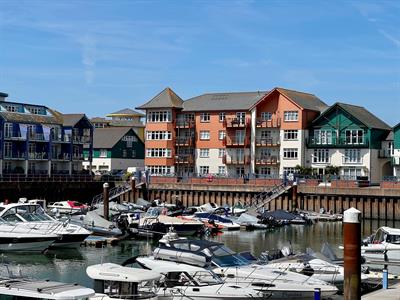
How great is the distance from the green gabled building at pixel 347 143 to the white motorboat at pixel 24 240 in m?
52.9

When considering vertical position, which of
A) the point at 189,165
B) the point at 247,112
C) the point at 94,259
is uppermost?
the point at 247,112

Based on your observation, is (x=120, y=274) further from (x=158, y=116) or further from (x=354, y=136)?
(x=158, y=116)

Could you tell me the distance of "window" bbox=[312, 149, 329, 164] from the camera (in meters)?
89.1

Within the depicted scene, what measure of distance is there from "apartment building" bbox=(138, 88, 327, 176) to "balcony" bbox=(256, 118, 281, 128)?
0.13m

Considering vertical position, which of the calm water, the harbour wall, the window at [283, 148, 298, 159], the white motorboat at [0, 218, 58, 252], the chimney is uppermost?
the chimney

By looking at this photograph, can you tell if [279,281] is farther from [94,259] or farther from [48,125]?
[48,125]

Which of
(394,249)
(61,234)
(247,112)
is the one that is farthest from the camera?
(247,112)

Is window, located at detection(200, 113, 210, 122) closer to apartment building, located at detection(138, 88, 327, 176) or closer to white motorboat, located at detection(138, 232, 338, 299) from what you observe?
apartment building, located at detection(138, 88, 327, 176)

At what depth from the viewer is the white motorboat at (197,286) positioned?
23562 millimetres

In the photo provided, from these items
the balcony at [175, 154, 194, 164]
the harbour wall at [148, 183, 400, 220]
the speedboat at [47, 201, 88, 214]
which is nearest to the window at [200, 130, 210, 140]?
the balcony at [175, 154, 194, 164]

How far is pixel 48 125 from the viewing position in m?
90.2

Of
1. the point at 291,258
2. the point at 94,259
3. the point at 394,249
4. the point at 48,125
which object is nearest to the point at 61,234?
the point at 94,259

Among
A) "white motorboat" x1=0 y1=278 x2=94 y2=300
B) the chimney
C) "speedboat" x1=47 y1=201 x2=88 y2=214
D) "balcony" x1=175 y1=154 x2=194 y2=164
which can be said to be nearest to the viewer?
"white motorboat" x1=0 y1=278 x2=94 y2=300

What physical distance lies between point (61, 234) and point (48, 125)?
1978 inches
